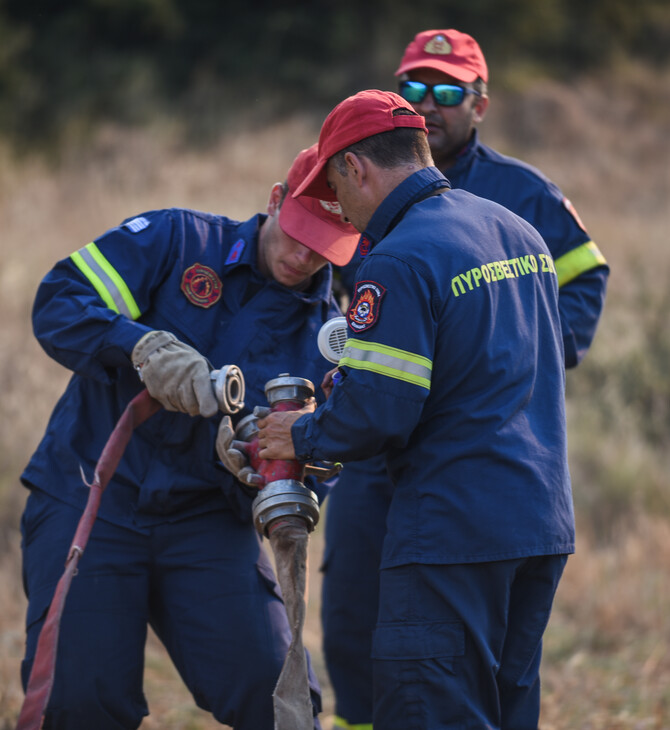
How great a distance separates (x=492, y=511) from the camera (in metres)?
2.62

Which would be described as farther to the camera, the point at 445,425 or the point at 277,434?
the point at 277,434

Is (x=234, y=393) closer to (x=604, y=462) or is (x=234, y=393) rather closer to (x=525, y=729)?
(x=525, y=729)

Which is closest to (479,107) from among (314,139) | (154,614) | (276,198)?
(276,198)

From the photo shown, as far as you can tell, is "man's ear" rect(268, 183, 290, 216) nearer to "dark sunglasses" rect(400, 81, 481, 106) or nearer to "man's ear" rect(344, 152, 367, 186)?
"man's ear" rect(344, 152, 367, 186)

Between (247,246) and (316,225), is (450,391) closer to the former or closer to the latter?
(316,225)

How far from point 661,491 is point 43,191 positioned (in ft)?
24.2

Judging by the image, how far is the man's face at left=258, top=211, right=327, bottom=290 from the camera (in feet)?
10.8

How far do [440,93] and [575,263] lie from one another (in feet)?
2.90

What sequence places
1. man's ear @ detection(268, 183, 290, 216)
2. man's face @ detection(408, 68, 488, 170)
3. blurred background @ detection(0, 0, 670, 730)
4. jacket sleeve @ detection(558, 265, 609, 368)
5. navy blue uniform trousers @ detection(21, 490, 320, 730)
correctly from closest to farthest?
navy blue uniform trousers @ detection(21, 490, 320, 730)
man's ear @ detection(268, 183, 290, 216)
jacket sleeve @ detection(558, 265, 609, 368)
man's face @ detection(408, 68, 488, 170)
blurred background @ detection(0, 0, 670, 730)

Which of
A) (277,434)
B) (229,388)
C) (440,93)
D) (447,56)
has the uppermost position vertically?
(447,56)

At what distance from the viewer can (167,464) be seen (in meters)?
3.22

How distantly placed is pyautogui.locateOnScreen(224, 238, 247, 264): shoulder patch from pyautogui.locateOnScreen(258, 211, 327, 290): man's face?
0.08 m

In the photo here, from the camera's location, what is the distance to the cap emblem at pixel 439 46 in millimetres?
4090

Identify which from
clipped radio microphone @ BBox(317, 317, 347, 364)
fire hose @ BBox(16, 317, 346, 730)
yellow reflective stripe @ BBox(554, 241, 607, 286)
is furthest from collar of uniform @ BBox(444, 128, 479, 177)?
fire hose @ BBox(16, 317, 346, 730)
